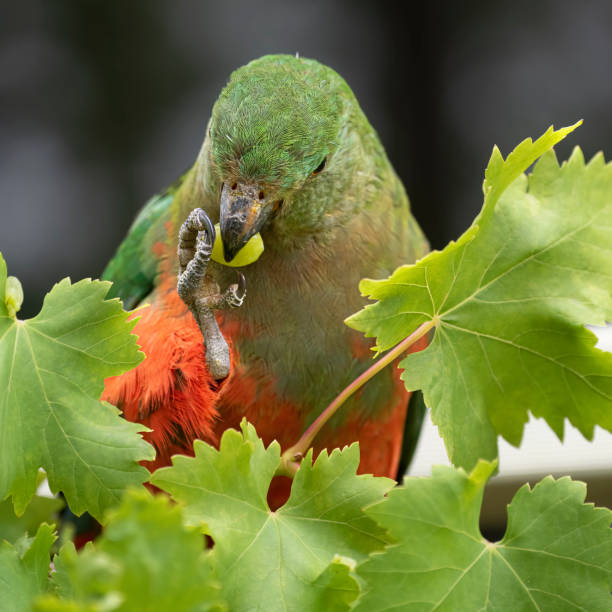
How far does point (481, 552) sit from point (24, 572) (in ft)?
0.90

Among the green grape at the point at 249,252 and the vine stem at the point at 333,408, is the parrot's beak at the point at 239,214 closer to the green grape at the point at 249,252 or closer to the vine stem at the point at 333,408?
the green grape at the point at 249,252

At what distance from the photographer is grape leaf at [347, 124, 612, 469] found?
515 millimetres

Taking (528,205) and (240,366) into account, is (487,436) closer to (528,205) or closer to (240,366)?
(528,205)

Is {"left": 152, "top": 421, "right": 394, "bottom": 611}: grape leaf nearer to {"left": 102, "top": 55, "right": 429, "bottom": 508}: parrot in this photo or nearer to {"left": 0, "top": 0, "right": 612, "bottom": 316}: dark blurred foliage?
{"left": 102, "top": 55, "right": 429, "bottom": 508}: parrot

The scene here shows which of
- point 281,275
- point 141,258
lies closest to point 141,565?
point 281,275

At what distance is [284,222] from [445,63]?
2744 millimetres

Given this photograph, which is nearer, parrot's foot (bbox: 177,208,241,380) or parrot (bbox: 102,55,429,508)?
parrot's foot (bbox: 177,208,241,380)

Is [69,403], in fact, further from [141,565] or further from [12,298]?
[141,565]

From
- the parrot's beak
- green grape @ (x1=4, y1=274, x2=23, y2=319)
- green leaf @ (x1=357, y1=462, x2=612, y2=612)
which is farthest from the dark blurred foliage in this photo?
green leaf @ (x1=357, y1=462, x2=612, y2=612)

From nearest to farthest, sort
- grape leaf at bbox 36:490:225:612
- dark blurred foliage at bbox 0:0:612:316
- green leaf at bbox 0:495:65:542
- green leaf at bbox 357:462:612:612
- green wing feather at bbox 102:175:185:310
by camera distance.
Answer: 1. grape leaf at bbox 36:490:225:612
2. green leaf at bbox 357:462:612:612
3. green leaf at bbox 0:495:65:542
4. green wing feather at bbox 102:175:185:310
5. dark blurred foliage at bbox 0:0:612:316

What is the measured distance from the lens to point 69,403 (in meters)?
0.50

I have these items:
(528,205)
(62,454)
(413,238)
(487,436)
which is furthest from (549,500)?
(413,238)

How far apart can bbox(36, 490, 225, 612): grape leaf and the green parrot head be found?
17.6 inches

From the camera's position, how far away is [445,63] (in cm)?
332
